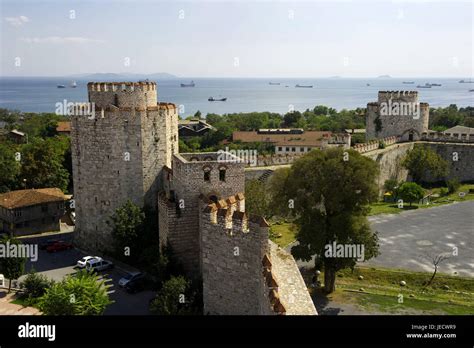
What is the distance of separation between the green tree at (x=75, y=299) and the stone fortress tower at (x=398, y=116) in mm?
31868

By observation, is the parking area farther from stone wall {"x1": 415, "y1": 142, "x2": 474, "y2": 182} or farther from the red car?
stone wall {"x1": 415, "y1": 142, "x2": 474, "y2": 182}

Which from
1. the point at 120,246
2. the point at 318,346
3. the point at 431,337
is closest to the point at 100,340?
the point at 318,346

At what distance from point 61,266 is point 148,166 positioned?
5341 mm

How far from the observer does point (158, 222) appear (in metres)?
20.1

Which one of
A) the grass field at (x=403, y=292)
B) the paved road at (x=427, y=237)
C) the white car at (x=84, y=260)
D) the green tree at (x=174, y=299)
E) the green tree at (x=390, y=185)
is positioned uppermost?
the green tree at (x=174, y=299)

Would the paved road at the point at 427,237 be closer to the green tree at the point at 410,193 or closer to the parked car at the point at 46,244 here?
the green tree at the point at 410,193

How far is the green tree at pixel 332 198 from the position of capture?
1738 centimetres

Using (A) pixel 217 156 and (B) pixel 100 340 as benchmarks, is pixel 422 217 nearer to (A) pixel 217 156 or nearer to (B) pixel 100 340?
(A) pixel 217 156

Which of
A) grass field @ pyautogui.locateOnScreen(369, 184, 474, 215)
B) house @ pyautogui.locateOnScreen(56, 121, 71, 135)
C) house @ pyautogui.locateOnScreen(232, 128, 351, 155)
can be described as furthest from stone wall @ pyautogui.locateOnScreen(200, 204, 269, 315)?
house @ pyautogui.locateOnScreen(56, 121, 71, 135)

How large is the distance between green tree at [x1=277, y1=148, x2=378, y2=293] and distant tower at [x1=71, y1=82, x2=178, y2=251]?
6022mm

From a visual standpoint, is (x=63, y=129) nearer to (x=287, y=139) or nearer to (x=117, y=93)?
(x=287, y=139)

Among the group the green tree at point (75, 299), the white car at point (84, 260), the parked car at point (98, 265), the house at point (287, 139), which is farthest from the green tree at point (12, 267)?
the house at point (287, 139)

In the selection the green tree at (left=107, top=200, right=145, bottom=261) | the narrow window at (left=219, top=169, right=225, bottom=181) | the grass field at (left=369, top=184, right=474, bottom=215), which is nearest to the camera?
the narrow window at (left=219, top=169, right=225, bottom=181)

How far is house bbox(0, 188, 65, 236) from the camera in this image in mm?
24844
